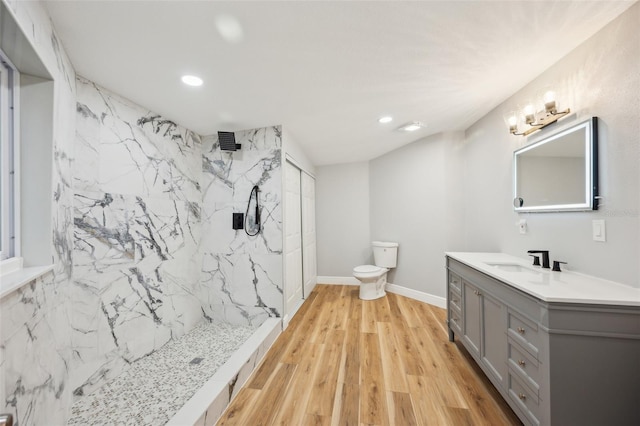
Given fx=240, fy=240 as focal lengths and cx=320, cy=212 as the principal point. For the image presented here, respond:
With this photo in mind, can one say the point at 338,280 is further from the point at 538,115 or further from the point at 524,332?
the point at 538,115

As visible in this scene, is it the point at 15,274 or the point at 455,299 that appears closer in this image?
the point at 15,274

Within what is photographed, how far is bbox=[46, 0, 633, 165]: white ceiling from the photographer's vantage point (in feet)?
4.01

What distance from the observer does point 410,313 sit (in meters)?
3.10

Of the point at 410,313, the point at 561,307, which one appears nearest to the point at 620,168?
the point at 561,307

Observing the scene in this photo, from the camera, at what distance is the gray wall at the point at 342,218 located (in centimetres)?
439

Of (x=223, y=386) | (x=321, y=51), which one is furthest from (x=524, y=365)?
(x=321, y=51)

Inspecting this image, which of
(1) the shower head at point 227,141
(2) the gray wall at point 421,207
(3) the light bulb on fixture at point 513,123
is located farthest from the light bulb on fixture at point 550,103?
(1) the shower head at point 227,141

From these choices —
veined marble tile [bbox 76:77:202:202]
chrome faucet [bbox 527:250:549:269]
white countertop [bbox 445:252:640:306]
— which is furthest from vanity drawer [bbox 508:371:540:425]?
veined marble tile [bbox 76:77:202:202]

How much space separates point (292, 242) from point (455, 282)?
1.88 m

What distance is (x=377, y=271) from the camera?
365 centimetres

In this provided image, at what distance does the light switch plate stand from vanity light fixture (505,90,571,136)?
77 cm

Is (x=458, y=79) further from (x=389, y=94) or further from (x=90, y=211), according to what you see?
(x=90, y=211)

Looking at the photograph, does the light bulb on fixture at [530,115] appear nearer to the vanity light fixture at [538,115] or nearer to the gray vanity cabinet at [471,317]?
the vanity light fixture at [538,115]

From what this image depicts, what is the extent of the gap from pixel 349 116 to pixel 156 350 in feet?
9.70
